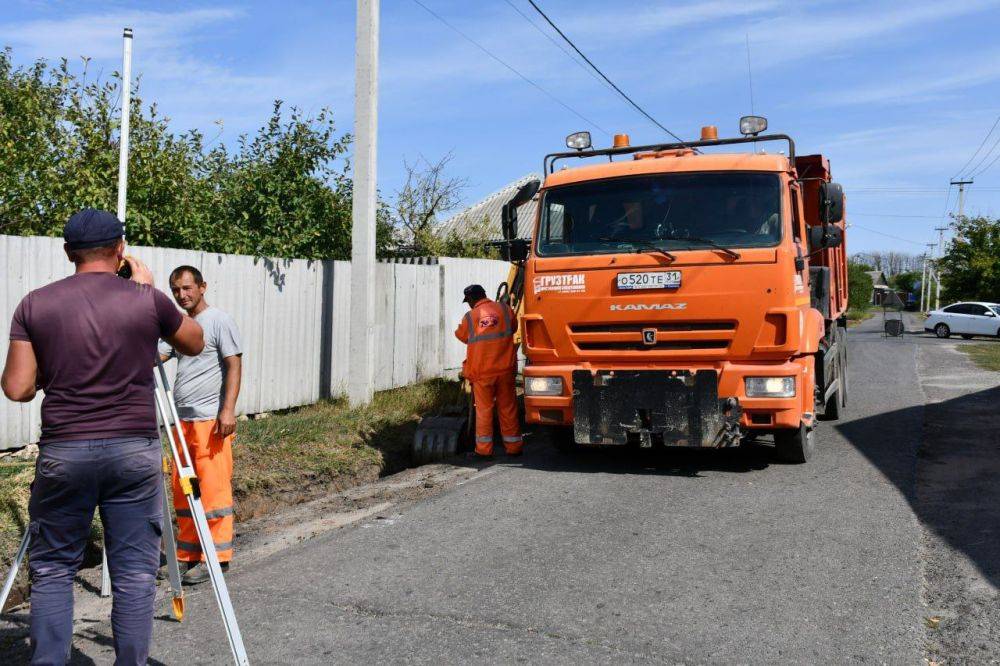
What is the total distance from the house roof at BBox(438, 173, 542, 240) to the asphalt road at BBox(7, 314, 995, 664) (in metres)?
14.1

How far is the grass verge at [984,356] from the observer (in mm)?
19562

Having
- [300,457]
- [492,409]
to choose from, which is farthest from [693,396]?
[300,457]

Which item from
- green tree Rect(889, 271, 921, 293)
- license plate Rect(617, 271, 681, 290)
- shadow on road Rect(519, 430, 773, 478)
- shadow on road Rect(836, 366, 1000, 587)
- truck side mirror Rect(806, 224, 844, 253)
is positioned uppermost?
green tree Rect(889, 271, 921, 293)

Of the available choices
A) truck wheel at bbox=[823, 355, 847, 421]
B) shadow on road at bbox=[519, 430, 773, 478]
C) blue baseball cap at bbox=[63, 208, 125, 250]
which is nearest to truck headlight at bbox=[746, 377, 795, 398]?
shadow on road at bbox=[519, 430, 773, 478]

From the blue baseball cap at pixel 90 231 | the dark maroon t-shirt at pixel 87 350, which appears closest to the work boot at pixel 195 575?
the dark maroon t-shirt at pixel 87 350

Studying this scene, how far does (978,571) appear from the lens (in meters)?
5.15

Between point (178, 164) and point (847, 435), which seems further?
point (178, 164)

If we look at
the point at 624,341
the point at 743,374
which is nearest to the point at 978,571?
the point at 743,374

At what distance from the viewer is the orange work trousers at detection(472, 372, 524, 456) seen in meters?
9.00

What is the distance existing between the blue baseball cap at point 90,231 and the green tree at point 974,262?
164ft

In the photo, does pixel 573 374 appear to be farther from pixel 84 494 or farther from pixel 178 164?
pixel 178 164

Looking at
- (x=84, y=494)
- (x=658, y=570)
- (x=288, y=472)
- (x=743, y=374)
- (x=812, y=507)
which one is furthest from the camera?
(x=288, y=472)

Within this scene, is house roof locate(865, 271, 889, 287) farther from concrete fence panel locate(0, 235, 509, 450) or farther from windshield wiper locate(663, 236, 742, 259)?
windshield wiper locate(663, 236, 742, 259)

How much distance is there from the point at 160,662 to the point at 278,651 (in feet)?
1.62
